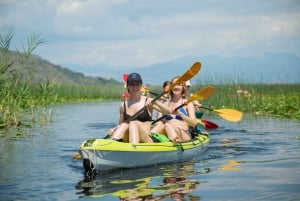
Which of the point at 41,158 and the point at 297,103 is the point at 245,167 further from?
the point at 297,103

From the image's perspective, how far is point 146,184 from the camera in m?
6.58

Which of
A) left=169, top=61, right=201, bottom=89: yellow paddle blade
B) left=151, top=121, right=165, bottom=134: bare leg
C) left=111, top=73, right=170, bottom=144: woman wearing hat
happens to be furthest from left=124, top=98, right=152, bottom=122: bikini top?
left=151, top=121, right=165, bottom=134: bare leg

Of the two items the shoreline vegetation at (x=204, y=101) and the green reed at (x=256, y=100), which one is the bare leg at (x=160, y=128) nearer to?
the shoreline vegetation at (x=204, y=101)

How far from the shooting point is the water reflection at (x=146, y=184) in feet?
19.4

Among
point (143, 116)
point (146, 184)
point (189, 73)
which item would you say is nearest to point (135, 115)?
point (143, 116)

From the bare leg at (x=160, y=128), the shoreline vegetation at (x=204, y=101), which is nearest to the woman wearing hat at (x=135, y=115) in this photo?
the bare leg at (x=160, y=128)

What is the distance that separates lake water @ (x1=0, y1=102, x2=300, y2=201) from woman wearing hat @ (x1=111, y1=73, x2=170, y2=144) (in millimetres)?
466

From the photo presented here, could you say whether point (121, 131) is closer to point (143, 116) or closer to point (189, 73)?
point (143, 116)

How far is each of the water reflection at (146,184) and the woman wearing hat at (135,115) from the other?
461 millimetres

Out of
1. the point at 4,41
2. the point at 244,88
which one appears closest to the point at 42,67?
the point at 244,88

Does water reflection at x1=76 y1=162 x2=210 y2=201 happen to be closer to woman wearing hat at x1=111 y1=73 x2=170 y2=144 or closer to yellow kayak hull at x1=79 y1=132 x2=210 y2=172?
yellow kayak hull at x1=79 y1=132 x2=210 y2=172

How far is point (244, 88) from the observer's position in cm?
1878

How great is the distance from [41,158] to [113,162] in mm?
2318

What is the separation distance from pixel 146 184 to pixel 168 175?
0.66 metres
